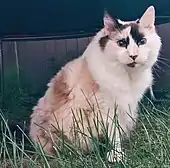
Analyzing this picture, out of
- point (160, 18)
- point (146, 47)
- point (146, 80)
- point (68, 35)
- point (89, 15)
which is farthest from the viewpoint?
point (68, 35)

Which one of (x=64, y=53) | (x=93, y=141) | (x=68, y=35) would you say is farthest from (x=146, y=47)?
(x=64, y=53)

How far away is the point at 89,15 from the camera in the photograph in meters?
2.48

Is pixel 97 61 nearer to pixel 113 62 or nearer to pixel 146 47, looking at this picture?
pixel 113 62

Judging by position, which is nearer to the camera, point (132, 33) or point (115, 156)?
point (115, 156)

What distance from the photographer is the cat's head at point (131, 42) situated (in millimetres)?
1868

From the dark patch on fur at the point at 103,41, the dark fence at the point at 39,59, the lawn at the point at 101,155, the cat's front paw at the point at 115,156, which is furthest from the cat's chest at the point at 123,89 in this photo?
the dark fence at the point at 39,59

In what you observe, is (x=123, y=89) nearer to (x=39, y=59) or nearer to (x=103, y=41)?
(x=103, y=41)

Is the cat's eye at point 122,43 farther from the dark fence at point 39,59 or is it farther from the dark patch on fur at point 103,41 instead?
the dark fence at point 39,59

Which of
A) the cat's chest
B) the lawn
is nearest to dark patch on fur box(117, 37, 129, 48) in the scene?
the cat's chest

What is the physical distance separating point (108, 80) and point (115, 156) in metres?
0.52

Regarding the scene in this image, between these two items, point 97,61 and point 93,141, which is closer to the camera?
point 93,141

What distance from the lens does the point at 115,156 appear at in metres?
1.47

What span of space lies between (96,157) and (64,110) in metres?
0.53

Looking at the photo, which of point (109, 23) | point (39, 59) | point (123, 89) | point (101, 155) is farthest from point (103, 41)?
point (39, 59)
